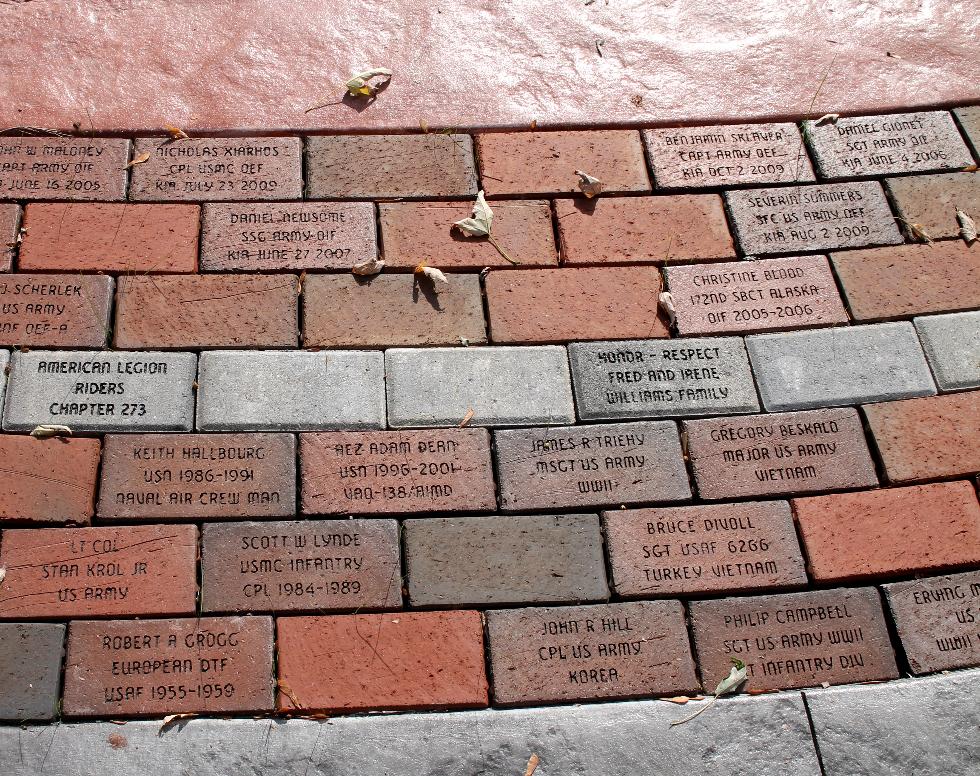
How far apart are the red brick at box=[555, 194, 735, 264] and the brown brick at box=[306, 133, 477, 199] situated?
1.24 feet

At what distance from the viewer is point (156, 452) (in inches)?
99.7

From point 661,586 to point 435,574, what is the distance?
Answer: 638mm

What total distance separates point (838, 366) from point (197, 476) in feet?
6.46

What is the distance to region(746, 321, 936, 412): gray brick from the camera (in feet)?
8.90

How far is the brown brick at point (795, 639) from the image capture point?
2.42 metres

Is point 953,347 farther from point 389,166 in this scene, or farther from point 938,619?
point 389,166

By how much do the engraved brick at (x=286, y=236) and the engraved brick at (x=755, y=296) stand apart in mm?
1022

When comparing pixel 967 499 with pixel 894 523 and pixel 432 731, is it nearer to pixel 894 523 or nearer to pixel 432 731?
pixel 894 523

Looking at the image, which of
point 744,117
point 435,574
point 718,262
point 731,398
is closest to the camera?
point 435,574

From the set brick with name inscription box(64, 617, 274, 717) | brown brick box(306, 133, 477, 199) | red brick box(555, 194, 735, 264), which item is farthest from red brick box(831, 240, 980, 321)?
brick with name inscription box(64, 617, 274, 717)

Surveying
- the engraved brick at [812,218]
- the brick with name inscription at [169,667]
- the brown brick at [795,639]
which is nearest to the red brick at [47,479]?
the brick with name inscription at [169,667]

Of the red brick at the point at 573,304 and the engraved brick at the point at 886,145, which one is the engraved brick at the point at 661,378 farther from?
the engraved brick at the point at 886,145

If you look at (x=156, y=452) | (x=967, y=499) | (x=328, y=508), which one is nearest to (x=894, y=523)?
(x=967, y=499)

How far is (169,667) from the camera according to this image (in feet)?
7.70
